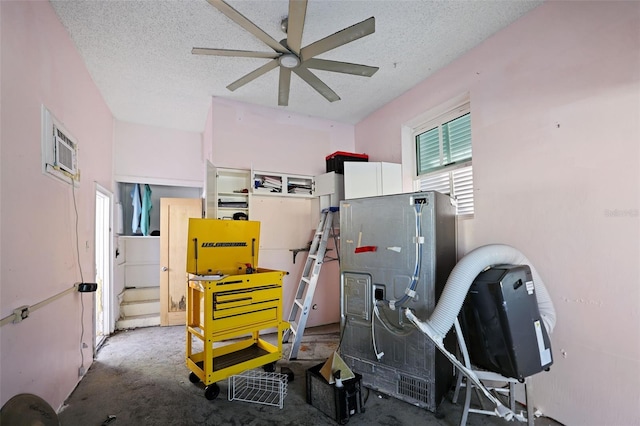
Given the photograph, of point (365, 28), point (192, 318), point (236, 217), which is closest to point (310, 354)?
point (192, 318)

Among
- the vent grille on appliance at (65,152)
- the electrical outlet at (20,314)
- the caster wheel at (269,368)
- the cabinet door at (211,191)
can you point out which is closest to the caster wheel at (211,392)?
the caster wheel at (269,368)

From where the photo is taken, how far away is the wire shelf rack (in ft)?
8.03

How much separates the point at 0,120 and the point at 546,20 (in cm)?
348

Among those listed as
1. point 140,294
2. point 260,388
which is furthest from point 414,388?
point 140,294

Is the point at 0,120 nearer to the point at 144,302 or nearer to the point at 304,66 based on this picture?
the point at 304,66

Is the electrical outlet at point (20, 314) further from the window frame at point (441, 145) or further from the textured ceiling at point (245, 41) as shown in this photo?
the window frame at point (441, 145)

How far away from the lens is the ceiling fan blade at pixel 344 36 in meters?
1.90

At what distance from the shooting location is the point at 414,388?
2379 millimetres

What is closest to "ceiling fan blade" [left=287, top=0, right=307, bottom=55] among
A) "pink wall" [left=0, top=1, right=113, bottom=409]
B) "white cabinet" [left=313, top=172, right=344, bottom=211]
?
"pink wall" [left=0, top=1, right=113, bottom=409]

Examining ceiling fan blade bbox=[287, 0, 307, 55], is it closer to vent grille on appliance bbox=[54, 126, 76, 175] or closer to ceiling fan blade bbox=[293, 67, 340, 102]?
ceiling fan blade bbox=[293, 67, 340, 102]

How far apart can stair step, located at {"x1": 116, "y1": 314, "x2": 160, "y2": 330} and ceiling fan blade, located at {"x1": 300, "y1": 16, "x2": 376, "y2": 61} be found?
4.26m

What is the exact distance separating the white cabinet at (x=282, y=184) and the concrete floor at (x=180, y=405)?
6.82ft

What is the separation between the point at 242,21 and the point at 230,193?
7.87ft

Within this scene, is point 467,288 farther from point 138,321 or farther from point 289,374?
point 138,321
